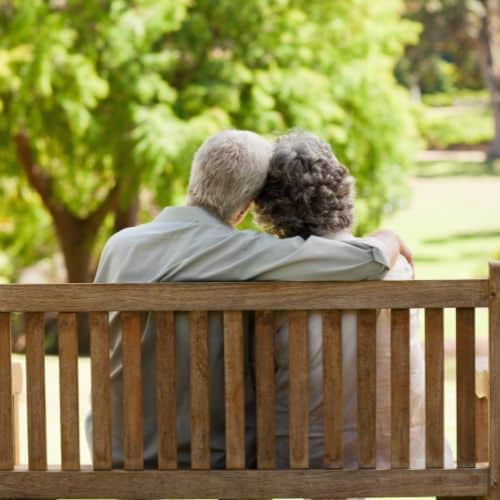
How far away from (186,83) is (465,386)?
10979 mm

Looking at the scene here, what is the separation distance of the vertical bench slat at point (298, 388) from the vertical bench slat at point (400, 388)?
22 centimetres

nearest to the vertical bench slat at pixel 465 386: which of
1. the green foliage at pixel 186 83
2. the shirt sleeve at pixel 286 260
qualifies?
the shirt sleeve at pixel 286 260

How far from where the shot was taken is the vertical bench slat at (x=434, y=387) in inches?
121

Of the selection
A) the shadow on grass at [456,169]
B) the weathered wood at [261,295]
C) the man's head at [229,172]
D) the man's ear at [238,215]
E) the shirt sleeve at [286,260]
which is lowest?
the weathered wood at [261,295]

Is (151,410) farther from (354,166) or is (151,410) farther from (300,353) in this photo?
(354,166)

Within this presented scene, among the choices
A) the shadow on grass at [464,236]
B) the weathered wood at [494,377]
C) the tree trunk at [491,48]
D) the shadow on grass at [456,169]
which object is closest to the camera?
the weathered wood at [494,377]

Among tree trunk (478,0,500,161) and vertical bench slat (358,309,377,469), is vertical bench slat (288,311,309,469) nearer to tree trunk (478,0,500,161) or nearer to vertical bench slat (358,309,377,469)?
vertical bench slat (358,309,377,469)

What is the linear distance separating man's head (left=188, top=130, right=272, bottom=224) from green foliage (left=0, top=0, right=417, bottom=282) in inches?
359

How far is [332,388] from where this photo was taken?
3104mm

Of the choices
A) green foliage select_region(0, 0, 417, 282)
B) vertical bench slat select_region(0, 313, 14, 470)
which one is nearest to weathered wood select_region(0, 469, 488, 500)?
vertical bench slat select_region(0, 313, 14, 470)

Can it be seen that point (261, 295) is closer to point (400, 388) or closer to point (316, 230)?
point (316, 230)

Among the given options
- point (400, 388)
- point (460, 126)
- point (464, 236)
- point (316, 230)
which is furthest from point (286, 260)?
point (460, 126)

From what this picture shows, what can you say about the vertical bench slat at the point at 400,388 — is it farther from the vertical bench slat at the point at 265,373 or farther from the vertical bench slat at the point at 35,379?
the vertical bench slat at the point at 35,379

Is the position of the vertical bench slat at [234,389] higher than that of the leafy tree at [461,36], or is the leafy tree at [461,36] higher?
the leafy tree at [461,36]
